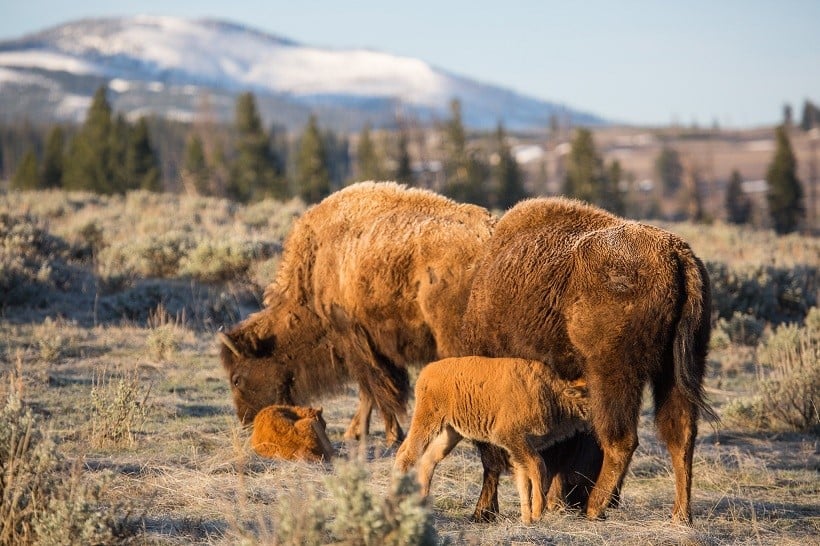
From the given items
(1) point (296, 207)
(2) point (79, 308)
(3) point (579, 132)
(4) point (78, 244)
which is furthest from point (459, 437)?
(3) point (579, 132)

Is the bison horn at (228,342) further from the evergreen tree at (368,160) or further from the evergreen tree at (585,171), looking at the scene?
the evergreen tree at (585,171)

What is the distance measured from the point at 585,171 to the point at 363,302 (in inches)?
1817

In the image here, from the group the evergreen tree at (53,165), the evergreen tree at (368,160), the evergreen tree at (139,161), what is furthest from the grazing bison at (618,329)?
the evergreen tree at (53,165)

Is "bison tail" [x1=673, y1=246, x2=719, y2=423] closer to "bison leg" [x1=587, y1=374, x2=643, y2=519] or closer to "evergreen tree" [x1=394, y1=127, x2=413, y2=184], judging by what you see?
"bison leg" [x1=587, y1=374, x2=643, y2=519]

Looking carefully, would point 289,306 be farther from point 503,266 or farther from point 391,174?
point 391,174

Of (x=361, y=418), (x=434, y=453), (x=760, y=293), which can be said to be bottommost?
(x=760, y=293)

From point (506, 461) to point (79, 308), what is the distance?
→ 8.69 m

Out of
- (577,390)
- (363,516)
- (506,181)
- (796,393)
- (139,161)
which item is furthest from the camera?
(506,181)

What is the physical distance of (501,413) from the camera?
249 inches

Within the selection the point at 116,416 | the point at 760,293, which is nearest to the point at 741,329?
the point at 760,293

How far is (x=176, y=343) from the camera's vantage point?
1195 centimetres

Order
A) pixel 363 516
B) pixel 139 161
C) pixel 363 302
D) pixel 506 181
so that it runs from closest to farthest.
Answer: pixel 363 516
pixel 363 302
pixel 139 161
pixel 506 181

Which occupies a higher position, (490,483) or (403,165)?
(490,483)

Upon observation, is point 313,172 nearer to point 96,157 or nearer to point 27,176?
point 96,157
